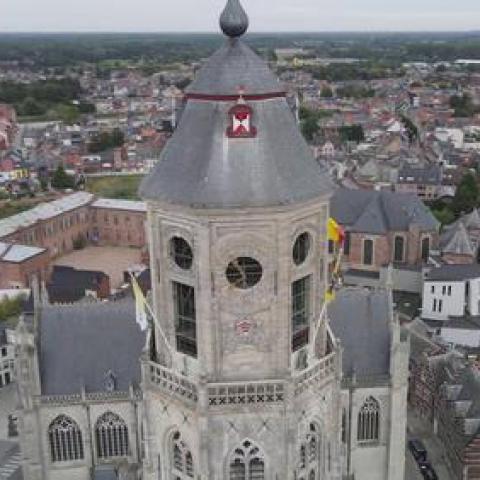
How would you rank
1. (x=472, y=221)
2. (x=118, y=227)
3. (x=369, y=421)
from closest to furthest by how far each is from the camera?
(x=369, y=421), (x=472, y=221), (x=118, y=227)

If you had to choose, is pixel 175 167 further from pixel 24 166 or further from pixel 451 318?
pixel 24 166

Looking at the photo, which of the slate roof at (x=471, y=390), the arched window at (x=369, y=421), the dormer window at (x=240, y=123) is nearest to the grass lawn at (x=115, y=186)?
the slate roof at (x=471, y=390)

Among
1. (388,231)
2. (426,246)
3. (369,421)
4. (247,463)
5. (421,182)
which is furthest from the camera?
(421,182)

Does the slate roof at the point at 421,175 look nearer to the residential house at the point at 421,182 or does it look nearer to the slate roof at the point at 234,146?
the residential house at the point at 421,182

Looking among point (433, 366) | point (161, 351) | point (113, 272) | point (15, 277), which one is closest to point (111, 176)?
point (113, 272)

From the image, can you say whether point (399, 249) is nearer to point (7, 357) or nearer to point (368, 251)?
point (368, 251)

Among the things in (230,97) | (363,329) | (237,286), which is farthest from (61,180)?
(230,97)
